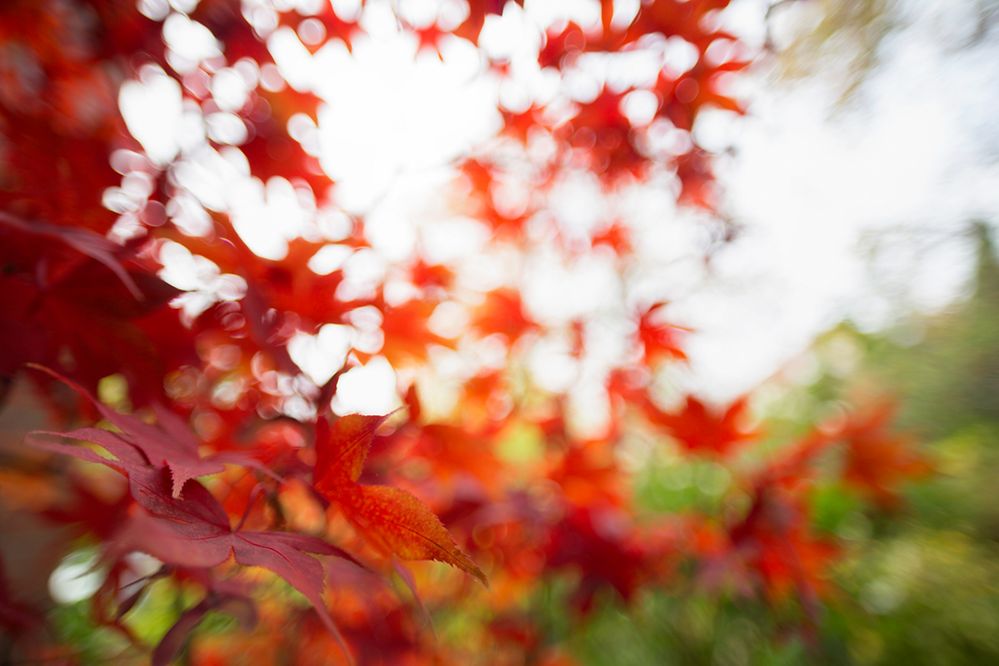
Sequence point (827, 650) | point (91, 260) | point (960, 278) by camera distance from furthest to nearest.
→ point (827, 650) → point (960, 278) → point (91, 260)

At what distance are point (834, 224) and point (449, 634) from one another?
Result: 4.38 ft

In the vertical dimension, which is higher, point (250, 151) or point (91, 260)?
point (250, 151)

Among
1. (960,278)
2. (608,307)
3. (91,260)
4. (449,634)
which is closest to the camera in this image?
(91,260)

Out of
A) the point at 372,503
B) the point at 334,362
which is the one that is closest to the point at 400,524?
the point at 372,503

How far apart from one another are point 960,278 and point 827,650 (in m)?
0.86

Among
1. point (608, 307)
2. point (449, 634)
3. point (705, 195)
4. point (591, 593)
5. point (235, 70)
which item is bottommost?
point (449, 634)

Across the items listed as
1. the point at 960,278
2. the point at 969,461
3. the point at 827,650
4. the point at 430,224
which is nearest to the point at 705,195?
the point at 960,278

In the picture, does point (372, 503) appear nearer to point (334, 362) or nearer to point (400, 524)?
point (400, 524)

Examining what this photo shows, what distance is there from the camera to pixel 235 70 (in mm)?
908

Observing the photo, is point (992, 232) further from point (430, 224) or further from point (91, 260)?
point (91, 260)

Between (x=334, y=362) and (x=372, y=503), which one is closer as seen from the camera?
(x=372, y=503)

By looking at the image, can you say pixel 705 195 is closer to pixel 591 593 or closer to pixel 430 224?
pixel 430 224

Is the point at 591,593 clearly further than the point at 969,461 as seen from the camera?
No

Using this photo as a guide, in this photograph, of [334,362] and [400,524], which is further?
[334,362]
